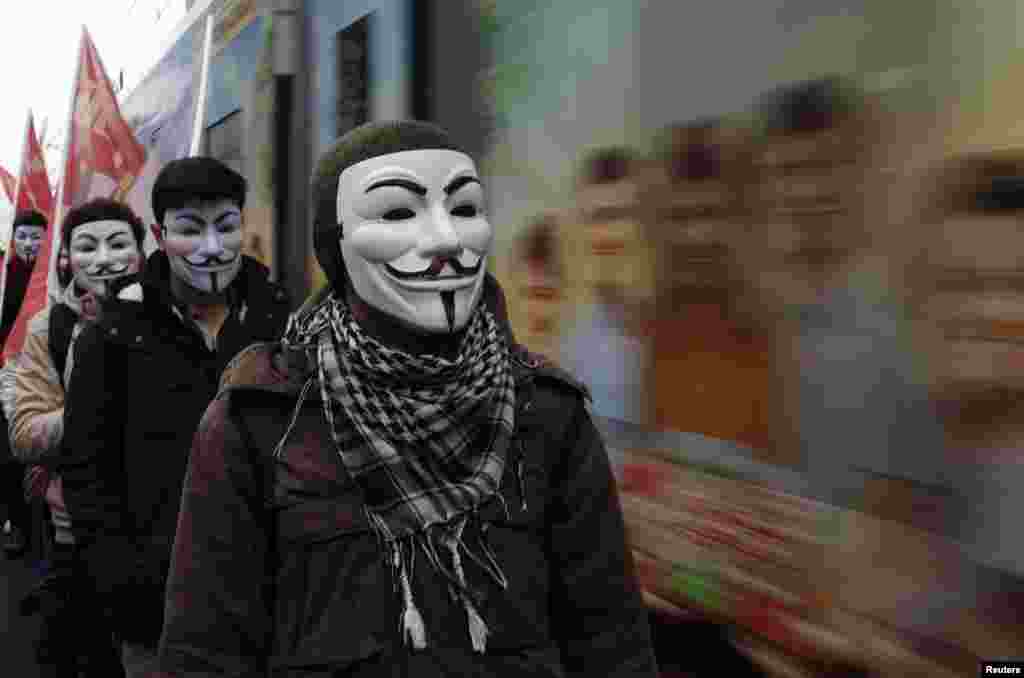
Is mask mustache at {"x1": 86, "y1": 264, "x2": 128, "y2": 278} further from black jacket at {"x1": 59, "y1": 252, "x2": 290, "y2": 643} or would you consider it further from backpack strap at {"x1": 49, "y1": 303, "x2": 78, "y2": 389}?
black jacket at {"x1": 59, "y1": 252, "x2": 290, "y2": 643}

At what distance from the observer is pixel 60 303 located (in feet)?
13.3

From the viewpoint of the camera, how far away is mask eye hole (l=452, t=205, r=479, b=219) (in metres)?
1.87

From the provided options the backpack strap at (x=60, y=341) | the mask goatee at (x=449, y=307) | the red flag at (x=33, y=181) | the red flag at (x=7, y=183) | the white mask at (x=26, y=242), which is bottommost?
the backpack strap at (x=60, y=341)

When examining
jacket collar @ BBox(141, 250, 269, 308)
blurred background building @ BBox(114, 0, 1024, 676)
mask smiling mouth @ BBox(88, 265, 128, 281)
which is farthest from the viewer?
mask smiling mouth @ BBox(88, 265, 128, 281)

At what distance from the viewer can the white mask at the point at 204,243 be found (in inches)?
→ 123

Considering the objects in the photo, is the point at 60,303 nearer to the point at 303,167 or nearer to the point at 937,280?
the point at 303,167

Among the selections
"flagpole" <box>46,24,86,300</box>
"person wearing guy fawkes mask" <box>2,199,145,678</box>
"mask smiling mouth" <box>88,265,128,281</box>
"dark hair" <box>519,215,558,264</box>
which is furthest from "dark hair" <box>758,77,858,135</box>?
"flagpole" <box>46,24,86,300</box>

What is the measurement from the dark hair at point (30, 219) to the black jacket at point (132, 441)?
17.1 feet

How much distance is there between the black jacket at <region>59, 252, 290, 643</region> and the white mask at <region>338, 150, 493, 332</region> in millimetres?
1156

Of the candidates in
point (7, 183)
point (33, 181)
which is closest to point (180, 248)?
point (33, 181)

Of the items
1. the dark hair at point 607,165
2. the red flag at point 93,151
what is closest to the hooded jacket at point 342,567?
the dark hair at point 607,165

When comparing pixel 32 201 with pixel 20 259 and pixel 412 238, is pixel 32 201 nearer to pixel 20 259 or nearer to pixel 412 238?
pixel 20 259

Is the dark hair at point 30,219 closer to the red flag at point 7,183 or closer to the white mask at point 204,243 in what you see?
the red flag at point 7,183

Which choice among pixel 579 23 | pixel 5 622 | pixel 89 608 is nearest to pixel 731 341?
pixel 579 23
